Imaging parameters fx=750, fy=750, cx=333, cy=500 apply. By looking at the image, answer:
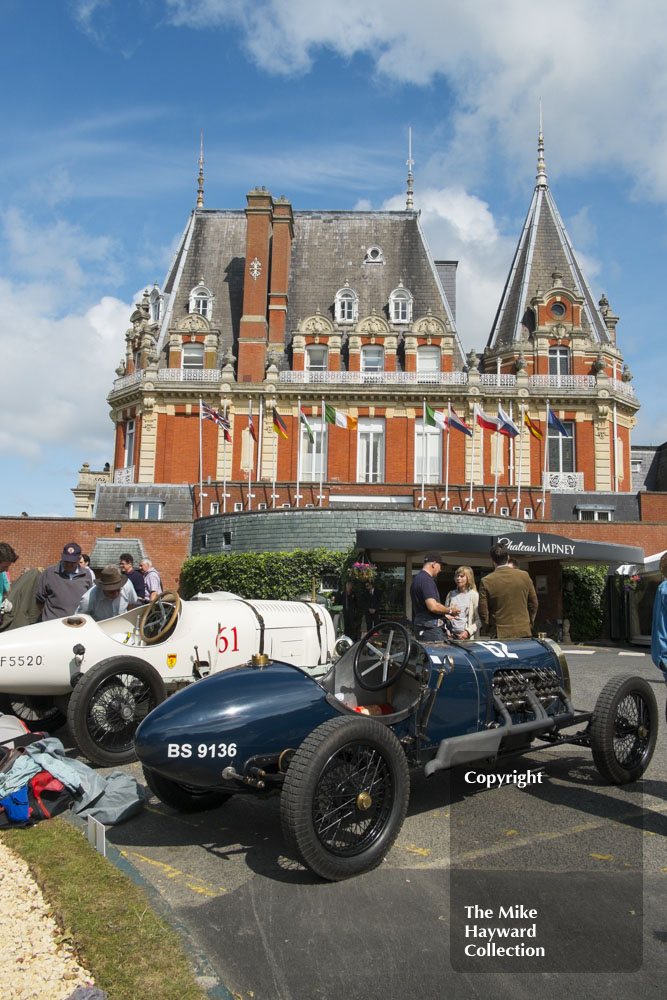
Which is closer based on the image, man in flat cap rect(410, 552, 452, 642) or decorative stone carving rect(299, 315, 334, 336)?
man in flat cap rect(410, 552, 452, 642)

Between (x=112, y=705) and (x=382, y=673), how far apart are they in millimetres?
2674

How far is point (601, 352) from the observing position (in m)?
38.4

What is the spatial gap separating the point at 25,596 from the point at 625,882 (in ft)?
24.2

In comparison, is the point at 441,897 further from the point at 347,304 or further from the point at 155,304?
the point at 155,304

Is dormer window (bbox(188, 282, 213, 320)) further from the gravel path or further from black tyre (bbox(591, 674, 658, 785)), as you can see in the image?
the gravel path

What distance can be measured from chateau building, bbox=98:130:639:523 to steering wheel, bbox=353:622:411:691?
28.9 m

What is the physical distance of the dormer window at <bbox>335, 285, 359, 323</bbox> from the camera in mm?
41094

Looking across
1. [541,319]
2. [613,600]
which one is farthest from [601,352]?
[613,600]

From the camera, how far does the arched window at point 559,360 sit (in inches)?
1526

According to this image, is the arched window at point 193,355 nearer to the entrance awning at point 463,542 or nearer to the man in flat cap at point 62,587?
the entrance awning at point 463,542

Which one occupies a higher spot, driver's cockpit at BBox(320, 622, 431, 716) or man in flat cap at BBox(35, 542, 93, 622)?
man in flat cap at BBox(35, 542, 93, 622)

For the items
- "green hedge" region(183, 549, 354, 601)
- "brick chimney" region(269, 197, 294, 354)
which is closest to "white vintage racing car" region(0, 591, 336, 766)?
"green hedge" region(183, 549, 354, 601)

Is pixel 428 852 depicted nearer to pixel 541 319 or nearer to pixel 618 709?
pixel 618 709

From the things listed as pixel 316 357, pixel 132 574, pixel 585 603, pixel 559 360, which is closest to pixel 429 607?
pixel 132 574
